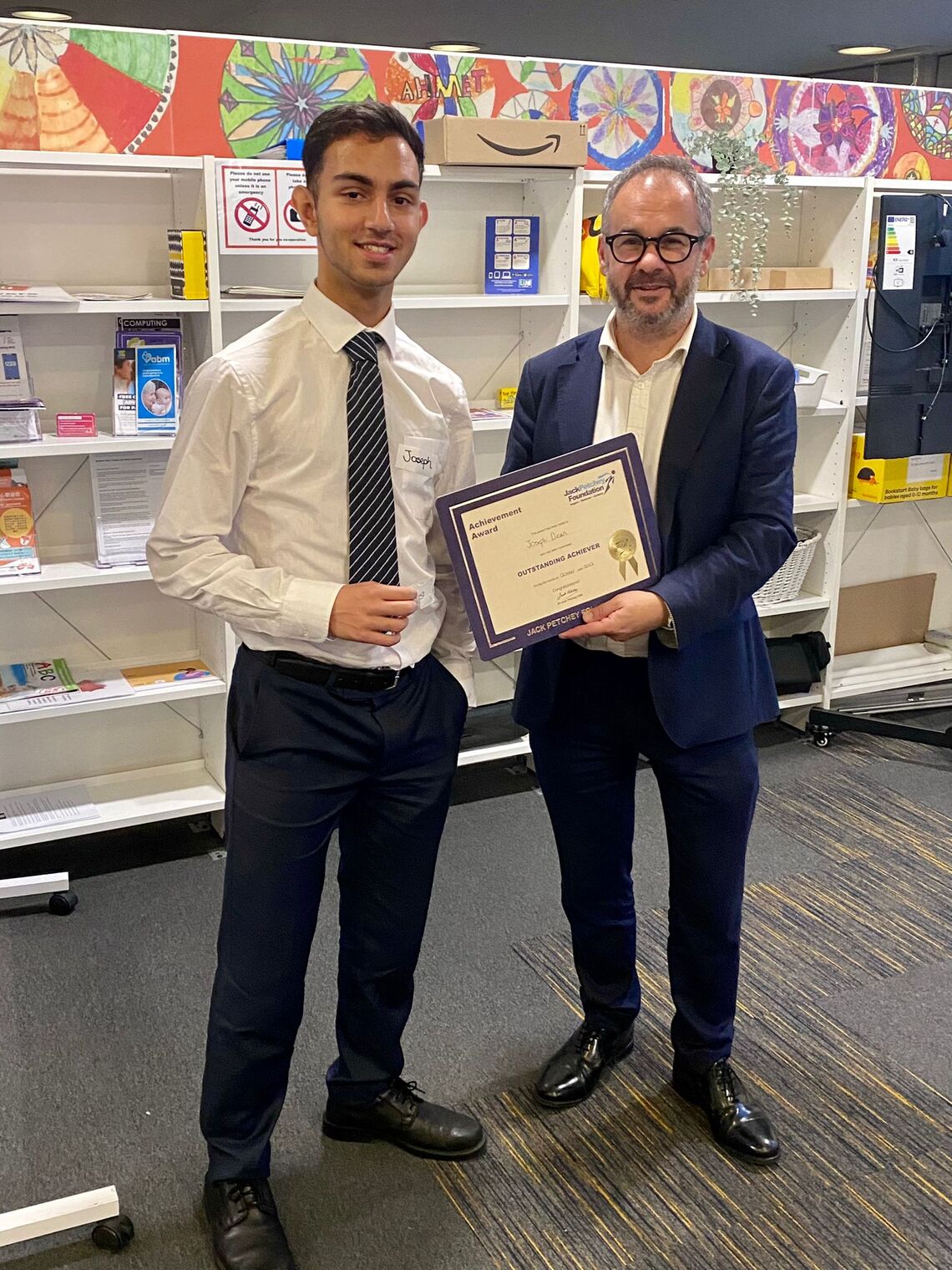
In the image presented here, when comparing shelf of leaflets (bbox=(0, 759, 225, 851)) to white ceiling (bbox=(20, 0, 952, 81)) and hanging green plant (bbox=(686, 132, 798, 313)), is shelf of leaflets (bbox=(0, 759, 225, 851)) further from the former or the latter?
white ceiling (bbox=(20, 0, 952, 81))

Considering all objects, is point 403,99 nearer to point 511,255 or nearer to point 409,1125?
point 511,255

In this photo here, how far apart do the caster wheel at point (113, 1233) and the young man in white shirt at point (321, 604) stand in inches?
5.7

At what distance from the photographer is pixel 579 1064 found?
97.7 inches

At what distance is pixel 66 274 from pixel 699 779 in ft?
7.43

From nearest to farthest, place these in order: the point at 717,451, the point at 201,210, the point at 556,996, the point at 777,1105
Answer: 1. the point at 717,451
2. the point at 777,1105
3. the point at 556,996
4. the point at 201,210

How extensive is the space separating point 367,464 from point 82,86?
1.98m

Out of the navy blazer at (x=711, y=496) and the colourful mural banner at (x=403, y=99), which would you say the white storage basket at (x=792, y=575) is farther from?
the navy blazer at (x=711, y=496)

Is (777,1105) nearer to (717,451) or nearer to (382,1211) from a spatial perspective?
(382,1211)

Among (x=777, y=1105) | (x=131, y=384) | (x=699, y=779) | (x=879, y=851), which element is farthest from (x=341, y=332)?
(x=879, y=851)

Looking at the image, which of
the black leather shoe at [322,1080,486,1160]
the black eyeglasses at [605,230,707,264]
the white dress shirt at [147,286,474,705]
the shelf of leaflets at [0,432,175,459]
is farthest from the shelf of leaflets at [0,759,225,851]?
the black eyeglasses at [605,230,707,264]

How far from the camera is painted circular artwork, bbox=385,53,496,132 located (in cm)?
361

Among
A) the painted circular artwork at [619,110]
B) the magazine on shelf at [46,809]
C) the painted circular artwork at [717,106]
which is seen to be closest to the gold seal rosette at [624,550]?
the magazine on shelf at [46,809]

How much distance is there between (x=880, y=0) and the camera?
237 inches

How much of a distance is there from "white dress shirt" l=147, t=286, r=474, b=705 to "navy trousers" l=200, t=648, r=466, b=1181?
0.09 metres
